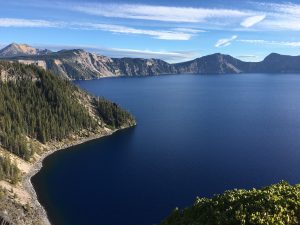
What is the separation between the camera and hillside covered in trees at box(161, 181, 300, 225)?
41.0m

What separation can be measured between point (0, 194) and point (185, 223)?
326ft

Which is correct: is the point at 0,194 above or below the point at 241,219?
below

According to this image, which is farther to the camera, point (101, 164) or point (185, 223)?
point (101, 164)

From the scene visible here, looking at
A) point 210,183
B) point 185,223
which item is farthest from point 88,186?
point 185,223

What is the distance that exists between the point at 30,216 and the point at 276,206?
339ft

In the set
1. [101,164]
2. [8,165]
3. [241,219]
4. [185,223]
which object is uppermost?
[241,219]

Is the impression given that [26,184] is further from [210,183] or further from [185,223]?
[185,223]

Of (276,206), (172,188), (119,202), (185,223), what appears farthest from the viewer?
(172,188)

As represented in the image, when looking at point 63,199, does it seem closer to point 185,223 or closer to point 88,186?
point 88,186

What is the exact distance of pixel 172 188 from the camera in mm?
151500

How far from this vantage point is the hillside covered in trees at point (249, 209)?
41.0 metres

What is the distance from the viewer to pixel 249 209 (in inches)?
1710

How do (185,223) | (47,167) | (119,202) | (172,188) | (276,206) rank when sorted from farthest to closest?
1. (47,167)
2. (172,188)
3. (119,202)
4. (185,223)
5. (276,206)

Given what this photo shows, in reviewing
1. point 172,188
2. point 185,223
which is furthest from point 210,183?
point 185,223
